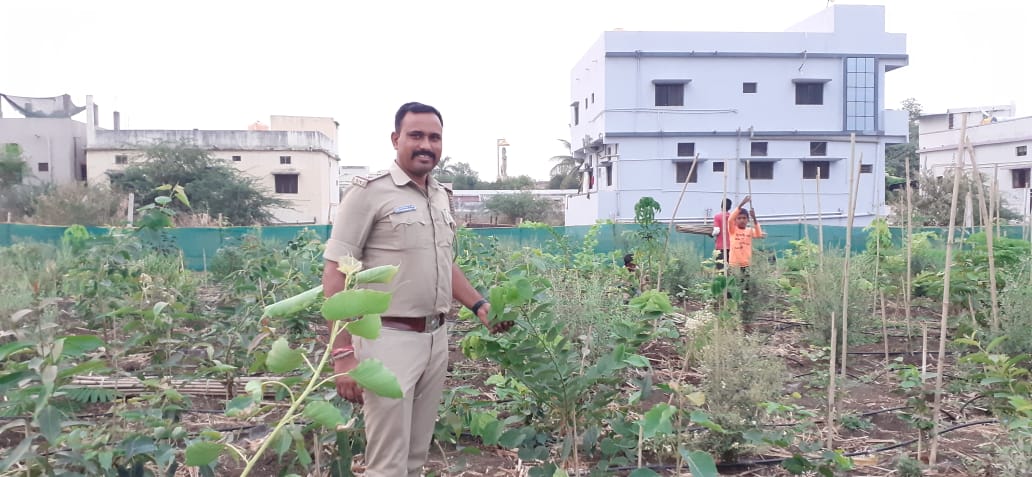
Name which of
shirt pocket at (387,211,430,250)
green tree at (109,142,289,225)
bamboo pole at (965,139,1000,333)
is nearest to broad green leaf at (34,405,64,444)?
shirt pocket at (387,211,430,250)

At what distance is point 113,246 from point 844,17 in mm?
23629

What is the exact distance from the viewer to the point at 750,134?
2352cm

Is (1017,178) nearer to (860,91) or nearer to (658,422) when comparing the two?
(860,91)

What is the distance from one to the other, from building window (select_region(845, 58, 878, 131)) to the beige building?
17184mm

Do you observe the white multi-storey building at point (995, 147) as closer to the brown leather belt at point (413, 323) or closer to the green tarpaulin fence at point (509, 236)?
the green tarpaulin fence at point (509, 236)

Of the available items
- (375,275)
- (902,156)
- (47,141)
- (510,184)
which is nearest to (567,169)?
(510,184)

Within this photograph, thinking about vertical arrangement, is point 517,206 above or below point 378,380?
above

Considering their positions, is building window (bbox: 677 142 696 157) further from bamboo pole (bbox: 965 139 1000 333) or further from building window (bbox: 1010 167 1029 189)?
bamboo pole (bbox: 965 139 1000 333)

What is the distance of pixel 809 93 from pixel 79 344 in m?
24.7

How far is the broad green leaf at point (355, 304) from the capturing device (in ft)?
4.06

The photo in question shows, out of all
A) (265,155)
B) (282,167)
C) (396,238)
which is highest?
(265,155)

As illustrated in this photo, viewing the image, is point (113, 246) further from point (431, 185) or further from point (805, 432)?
point (805, 432)

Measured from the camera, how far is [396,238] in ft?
7.58

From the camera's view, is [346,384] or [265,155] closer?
[346,384]
